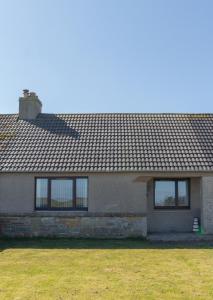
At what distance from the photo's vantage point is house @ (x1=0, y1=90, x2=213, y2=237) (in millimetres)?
17531

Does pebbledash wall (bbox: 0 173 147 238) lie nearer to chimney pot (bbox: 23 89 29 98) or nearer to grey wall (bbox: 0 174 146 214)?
grey wall (bbox: 0 174 146 214)

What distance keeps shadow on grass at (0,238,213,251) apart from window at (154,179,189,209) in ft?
9.61

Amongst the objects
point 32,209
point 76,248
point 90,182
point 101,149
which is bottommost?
point 76,248

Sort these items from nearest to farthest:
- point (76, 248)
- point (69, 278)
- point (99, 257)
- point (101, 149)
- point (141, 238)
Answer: point (69, 278) → point (99, 257) → point (76, 248) → point (141, 238) → point (101, 149)

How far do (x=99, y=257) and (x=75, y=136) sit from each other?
8653 millimetres

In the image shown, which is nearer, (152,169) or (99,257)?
(99,257)

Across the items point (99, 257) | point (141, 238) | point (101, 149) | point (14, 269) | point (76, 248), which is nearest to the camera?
point (14, 269)

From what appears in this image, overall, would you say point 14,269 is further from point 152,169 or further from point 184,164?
point 184,164

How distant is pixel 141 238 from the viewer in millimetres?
17031

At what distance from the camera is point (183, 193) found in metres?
19.0

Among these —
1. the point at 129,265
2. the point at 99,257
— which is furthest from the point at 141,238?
the point at 129,265

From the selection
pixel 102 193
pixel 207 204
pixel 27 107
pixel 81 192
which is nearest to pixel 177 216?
pixel 207 204

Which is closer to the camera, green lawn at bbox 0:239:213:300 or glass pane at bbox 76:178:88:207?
green lawn at bbox 0:239:213:300

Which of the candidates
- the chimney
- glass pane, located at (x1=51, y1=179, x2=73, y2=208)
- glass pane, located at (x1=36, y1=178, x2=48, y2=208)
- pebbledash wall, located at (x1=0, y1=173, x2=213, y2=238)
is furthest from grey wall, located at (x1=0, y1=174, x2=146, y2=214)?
the chimney
